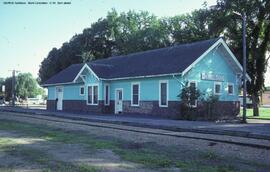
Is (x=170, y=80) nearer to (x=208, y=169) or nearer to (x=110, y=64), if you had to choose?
(x=110, y=64)

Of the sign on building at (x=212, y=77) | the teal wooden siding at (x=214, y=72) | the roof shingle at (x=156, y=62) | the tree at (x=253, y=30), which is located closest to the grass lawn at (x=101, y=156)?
the roof shingle at (x=156, y=62)

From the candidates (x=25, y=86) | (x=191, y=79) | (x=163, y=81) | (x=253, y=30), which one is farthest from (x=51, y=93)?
(x=25, y=86)

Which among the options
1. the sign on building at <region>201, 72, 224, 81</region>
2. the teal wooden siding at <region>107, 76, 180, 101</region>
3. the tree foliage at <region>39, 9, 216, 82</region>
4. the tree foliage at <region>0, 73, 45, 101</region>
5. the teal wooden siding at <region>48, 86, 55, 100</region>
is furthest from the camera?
the tree foliage at <region>0, 73, 45, 101</region>

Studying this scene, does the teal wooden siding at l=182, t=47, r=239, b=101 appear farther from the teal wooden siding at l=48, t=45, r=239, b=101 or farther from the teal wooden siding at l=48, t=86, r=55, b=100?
the teal wooden siding at l=48, t=86, r=55, b=100

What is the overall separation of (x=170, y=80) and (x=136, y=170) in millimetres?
18594

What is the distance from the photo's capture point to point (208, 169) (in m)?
7.80

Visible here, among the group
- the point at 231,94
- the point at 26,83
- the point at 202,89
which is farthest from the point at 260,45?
the point at 26,83

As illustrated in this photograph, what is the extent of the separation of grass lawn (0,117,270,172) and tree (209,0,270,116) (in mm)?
23237

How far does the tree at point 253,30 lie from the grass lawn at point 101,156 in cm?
2324

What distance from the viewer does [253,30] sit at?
3328 cm

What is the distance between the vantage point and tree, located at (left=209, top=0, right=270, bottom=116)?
106ft

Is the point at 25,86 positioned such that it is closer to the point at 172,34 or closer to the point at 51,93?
the point at 172,34

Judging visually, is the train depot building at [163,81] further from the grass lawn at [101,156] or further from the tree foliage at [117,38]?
the tree foliage at [117,38]

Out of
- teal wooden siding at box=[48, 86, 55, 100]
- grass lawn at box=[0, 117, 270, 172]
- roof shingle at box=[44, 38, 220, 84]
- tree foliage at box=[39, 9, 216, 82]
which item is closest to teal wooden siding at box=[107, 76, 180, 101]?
roof shingle at box=[44, 38, 220, 84]
